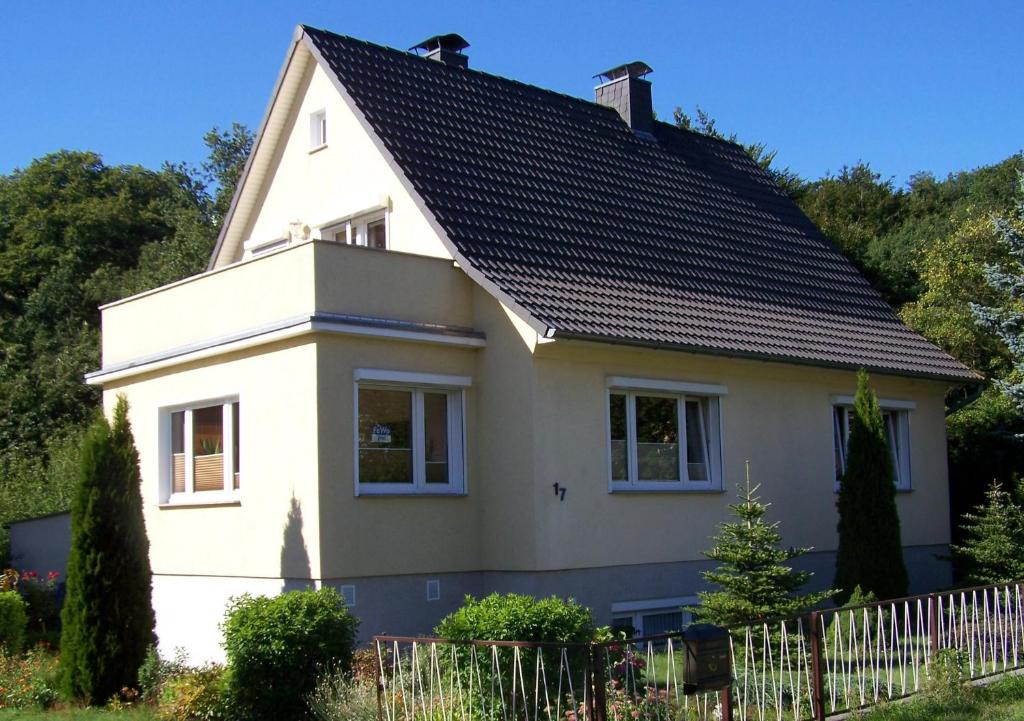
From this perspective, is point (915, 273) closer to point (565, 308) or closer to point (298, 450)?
point (565, 308)

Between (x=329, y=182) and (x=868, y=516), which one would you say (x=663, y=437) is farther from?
(x=329, y=182)

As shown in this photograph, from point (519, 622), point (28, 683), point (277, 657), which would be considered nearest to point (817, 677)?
point (519, 622)

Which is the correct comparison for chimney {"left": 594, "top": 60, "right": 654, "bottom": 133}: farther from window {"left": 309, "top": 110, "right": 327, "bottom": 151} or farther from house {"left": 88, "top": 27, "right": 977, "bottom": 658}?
window {"left": 309, "top": 110, "right": 327, "bottom": 151}

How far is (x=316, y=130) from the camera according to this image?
19250mm

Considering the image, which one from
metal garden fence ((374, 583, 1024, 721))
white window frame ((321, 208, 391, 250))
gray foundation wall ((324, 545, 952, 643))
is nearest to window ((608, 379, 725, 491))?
gray foundation wall ((324, 545, 952, 643))

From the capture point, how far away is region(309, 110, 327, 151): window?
62.8 ft

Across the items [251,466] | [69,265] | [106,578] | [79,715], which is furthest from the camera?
[69,265]

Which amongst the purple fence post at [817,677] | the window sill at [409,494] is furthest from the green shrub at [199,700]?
the purple fence post at [817,677]

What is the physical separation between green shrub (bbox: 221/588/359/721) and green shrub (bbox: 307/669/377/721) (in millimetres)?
148

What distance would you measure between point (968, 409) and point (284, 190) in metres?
13.6

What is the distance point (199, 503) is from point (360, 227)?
15.8ft

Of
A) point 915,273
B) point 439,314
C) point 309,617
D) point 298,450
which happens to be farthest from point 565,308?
point 915,273

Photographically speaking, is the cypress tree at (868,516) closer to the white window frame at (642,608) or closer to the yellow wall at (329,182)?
the white window frame at (642,608)

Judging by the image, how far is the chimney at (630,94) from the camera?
23.1 meters
